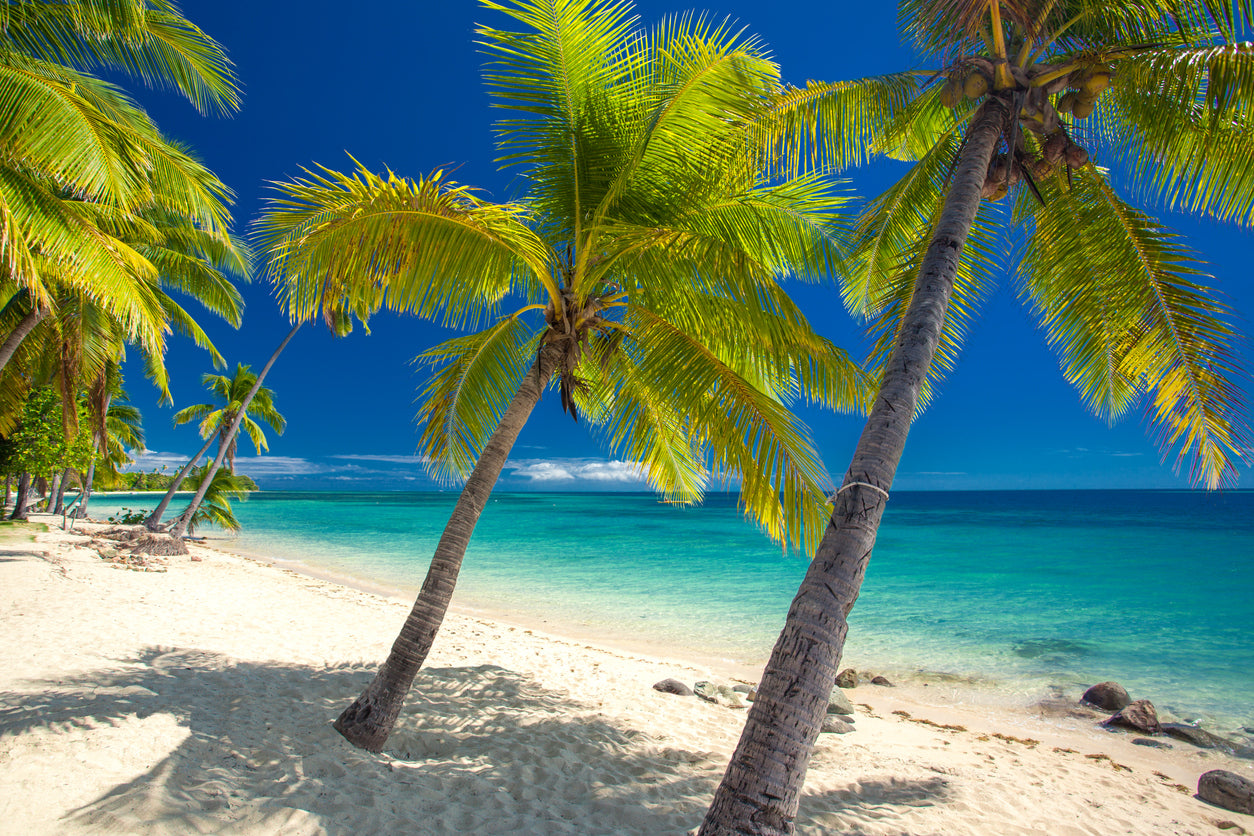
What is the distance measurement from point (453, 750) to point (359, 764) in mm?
785

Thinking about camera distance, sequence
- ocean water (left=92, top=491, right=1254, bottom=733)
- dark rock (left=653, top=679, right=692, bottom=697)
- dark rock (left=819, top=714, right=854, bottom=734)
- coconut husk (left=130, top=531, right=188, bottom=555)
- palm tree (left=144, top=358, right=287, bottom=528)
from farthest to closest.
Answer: palm tree (left=144, top=358, right=287, bottom=528)
coconut husk (left=130, top=531, right=188, bottom=555)
ocean water (left=92, top=491, right=1254, bottom=733)
dark rock (left=653, top=679, right=692, bottom=697)
dark rock (left=819, top=714, right=854, bottom=734)

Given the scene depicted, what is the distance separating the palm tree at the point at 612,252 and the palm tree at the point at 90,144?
2.87 m

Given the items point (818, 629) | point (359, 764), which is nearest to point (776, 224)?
point (818, 629)

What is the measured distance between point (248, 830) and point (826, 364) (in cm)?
441

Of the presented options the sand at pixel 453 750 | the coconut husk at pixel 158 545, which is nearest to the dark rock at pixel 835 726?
the sand at pixel 453 750

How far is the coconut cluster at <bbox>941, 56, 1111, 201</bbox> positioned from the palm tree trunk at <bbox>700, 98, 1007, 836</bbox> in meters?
1.74

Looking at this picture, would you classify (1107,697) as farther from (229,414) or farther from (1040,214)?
(229,414)

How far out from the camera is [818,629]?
8.20 ft

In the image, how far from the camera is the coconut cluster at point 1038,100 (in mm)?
3951

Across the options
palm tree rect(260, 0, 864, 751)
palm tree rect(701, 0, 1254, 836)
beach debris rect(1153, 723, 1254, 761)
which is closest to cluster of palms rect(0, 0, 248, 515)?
palm tree rect(260, 0, 864, 751)

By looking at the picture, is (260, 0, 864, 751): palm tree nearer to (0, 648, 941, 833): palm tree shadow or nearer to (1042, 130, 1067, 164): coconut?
(0, 648, 941, 833): palm tree shadow

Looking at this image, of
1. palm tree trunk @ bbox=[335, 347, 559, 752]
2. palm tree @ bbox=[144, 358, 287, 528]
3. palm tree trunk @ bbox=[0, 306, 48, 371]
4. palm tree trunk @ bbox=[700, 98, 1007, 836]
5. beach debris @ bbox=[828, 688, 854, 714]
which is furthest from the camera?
palm tree @ bbox=[144, 358, 287, 528]

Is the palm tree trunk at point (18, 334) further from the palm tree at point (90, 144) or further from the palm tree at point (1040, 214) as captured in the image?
the palm tree at point (1040, 214)

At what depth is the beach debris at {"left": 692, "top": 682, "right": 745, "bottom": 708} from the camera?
264 inches
